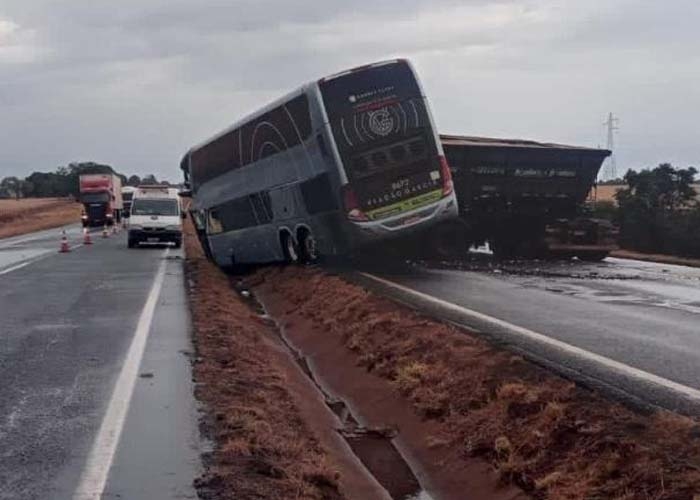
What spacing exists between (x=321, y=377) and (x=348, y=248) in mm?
9009

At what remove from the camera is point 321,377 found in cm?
1373

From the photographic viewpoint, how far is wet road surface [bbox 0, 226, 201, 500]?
24.6 feet

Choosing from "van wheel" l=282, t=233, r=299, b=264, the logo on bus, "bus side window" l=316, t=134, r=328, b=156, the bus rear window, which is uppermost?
the bus rear window

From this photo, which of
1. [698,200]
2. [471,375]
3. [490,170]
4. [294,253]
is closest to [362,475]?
[471,375]

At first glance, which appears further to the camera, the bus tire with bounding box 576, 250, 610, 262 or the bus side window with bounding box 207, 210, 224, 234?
the bus side window with bounding box 207, 210, 224, 234

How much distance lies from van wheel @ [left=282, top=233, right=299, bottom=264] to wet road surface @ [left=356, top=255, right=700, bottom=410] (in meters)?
1.90

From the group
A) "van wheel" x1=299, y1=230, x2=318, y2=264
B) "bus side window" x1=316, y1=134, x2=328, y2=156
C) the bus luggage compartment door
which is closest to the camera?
"bus side window" x1=316, y1=134, x2=328, y2=156

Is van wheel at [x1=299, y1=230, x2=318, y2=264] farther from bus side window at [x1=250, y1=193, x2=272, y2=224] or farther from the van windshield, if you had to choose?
the van windshield

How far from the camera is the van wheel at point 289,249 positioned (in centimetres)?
2545

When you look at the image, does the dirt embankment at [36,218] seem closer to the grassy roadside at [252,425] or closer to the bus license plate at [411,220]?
the bus license plate at [411,220]

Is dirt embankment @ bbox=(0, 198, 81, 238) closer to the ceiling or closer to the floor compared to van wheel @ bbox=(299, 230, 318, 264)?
closer to the floor

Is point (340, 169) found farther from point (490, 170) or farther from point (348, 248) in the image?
point (490, 170)

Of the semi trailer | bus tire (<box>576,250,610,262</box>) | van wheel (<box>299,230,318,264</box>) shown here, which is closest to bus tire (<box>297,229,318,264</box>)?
van wheel (<box>299,230,318,264</box>)

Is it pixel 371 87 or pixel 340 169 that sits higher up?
pixel 371 87
